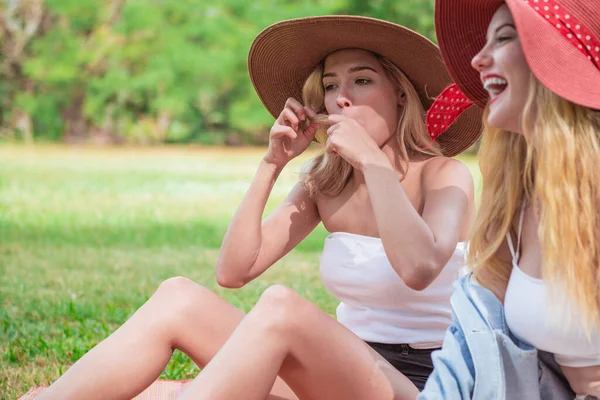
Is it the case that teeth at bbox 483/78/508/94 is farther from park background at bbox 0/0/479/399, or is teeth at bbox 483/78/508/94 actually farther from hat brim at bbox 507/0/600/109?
park background at bbox 0/0/479/399

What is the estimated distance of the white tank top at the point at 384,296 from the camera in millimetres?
2820

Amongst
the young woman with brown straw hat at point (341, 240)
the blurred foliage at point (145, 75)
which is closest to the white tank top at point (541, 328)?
the young woman with brown straw hat at point (341, 240)

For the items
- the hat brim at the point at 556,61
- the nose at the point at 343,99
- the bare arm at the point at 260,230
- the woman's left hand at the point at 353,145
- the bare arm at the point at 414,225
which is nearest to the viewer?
the hat brim at the point at 556,61

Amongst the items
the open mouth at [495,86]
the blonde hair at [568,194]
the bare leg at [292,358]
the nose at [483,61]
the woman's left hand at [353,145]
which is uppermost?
the nose at [483,61]

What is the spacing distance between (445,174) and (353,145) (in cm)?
37

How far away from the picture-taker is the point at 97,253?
7379 millimetres

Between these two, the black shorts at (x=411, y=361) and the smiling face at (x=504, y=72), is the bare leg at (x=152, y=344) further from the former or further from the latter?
the smiling face at (x=504, y=72)

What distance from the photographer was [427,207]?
9.34 feet

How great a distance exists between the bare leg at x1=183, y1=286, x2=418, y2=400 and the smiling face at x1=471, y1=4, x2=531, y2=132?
737mm

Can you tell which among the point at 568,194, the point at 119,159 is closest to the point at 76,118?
the point at 119,159

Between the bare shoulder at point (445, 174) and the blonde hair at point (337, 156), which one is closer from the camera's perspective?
the bare shoulder at point (445, 174)

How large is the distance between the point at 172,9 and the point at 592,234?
2537 centimetres

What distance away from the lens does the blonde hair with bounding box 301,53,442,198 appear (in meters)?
3.07

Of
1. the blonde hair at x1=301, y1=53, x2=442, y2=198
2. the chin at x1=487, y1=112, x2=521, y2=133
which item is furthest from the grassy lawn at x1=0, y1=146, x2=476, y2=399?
the chin at x1=487, y1=112, x2=521, y2=133
